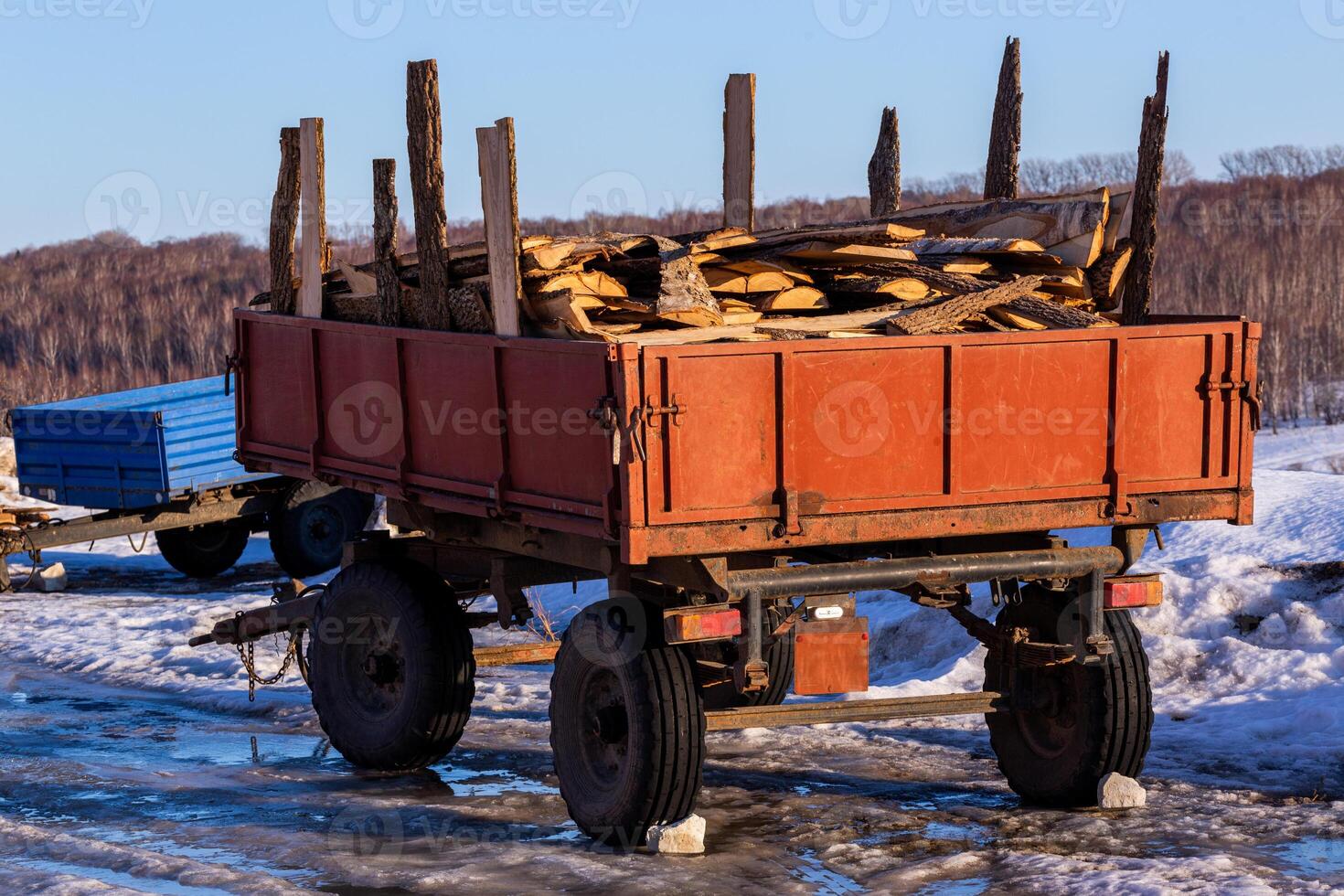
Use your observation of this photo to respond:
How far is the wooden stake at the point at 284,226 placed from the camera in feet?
33.1

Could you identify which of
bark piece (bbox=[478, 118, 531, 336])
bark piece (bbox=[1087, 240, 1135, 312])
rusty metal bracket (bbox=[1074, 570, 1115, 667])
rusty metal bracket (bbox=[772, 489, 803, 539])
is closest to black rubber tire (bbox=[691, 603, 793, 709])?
rusty metal bracket (bbox=[772, 489, 803, 539])

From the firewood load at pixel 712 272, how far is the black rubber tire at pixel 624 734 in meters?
1.41

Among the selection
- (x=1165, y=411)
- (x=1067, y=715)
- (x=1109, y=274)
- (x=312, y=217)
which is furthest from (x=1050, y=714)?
(x=312, y=217)

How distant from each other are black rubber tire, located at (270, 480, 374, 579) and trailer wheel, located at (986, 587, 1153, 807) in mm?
11294

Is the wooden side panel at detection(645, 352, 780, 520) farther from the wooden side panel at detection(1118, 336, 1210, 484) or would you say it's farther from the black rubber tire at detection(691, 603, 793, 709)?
the wooden side panel at detection(1118, 336, 1210, 484)

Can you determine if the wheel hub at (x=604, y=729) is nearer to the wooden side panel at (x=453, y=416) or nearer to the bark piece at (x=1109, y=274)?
the wooden side panel at (x=453, y=416)

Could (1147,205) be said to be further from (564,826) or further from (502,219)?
(564,826)

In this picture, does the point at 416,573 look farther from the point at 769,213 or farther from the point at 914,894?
the point at 769,213

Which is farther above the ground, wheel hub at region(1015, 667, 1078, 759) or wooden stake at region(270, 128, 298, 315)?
wooden stake at region(270, 128, 298, 315)

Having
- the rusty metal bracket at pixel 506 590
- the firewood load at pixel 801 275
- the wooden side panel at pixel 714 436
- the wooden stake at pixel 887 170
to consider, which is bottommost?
the rusty metal bracket at pixel 506 590

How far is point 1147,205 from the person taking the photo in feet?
29.4

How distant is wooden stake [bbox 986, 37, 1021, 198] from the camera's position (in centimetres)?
1051

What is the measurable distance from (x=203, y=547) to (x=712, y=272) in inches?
467

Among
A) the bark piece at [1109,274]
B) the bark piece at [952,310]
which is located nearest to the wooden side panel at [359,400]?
the bark piece at [952,310]
